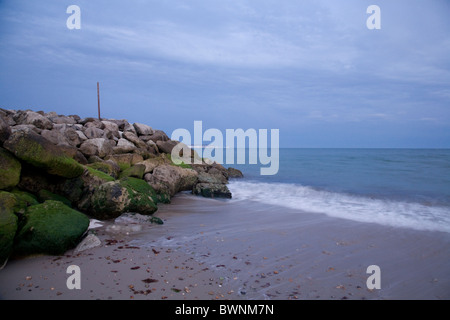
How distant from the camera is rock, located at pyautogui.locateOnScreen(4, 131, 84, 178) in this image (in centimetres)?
575

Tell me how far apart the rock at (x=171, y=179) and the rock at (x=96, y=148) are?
2226 millimetres

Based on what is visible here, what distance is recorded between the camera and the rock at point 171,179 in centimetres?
961

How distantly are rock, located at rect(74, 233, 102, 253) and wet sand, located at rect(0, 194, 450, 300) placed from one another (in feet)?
0.34

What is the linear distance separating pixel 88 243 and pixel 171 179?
544 cm

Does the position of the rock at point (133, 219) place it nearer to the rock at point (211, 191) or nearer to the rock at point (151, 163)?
the rock at point (151, 163)

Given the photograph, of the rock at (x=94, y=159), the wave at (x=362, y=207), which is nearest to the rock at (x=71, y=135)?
the rock at (x=94, y=159)

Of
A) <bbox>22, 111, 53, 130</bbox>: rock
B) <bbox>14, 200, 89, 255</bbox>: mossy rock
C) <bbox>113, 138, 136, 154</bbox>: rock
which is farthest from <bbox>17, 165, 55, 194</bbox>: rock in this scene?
<bbox>22, 111, 53, 130</bbox>: rock

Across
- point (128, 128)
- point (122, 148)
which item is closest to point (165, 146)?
point (128, 128)

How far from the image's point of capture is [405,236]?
20.9 feet

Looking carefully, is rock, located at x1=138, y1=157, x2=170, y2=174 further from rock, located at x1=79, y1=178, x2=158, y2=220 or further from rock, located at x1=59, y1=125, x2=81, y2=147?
rock, located at x1=79, y1=178, x2=158, y2=220

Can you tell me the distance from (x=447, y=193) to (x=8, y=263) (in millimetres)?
14914

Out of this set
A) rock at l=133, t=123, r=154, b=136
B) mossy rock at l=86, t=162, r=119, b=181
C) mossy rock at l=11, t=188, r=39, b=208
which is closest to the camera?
mossy rock at l=11, t=188, r=39, b=208
